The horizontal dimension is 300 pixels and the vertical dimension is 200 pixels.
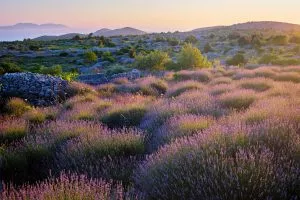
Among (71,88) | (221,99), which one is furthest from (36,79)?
(221,99)

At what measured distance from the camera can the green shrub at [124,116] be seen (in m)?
7.71

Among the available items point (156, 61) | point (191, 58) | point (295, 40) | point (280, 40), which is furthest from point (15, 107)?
point (295, 40)

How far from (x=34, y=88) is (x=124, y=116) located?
19.8ft

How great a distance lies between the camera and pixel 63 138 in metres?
6.09

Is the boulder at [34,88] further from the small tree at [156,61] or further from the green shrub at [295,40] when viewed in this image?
the green shrub at [295,40]

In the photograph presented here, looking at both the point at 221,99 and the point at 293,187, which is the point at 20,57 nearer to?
the point at 221,99

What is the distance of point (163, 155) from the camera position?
406 cm

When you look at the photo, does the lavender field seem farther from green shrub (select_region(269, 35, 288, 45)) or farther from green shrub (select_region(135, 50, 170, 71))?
green shrub (select_region(269, 35, 288, 45))

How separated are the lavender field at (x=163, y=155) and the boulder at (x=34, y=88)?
3.48 metres

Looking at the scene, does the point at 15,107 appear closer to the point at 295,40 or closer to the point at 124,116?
the point at 124,116

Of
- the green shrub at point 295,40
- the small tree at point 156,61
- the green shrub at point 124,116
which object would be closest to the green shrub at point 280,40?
the green shrub at point 295,40

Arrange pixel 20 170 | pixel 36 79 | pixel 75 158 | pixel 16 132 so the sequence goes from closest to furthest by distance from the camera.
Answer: pixel 75 158 < pixel 20 170 < pixel 16 132 < pixel 36 79

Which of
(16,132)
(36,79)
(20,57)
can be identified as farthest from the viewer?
(20,57)

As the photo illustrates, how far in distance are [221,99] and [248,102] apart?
2.03 feet
